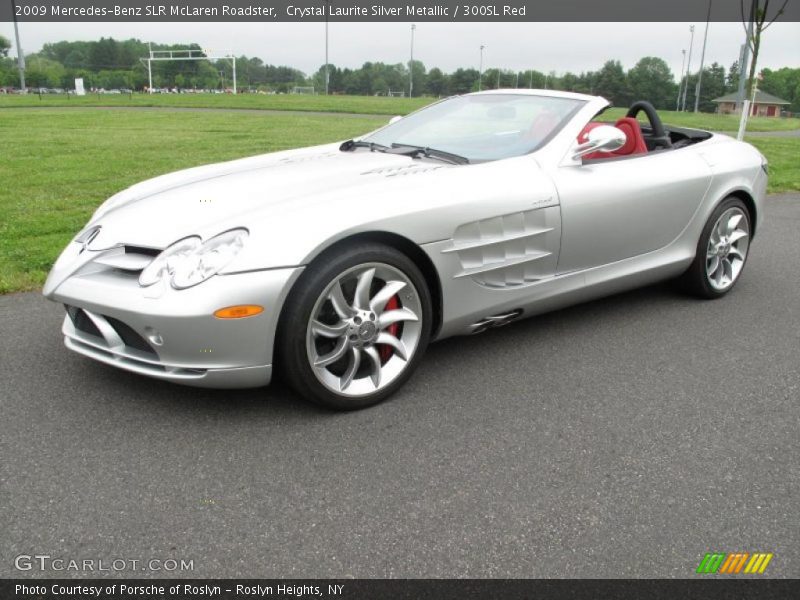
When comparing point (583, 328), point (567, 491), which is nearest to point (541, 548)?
point (567, 491)

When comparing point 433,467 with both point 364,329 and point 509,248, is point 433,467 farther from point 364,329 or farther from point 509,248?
point 509,248

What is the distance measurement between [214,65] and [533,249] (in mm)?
112658

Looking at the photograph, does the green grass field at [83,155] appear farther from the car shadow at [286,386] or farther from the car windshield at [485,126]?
the car windshield at [485,126]

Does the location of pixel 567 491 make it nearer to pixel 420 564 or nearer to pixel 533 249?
pixel 420 564

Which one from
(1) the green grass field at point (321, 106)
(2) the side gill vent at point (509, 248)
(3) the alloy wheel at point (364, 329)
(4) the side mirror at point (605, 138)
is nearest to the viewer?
(3) the alloy wheel at point (364, 329)

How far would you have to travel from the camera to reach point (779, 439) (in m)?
2.77

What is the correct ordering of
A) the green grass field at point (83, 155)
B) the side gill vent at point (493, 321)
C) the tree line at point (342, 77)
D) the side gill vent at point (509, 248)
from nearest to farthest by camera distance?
the side gill vent at point (509, 248) → the side gill vent at point (493, 321) → the green grass field at point (83, 155) → the tree line at point (342, 77)

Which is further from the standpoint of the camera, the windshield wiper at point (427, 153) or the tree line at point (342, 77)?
the tree line at point (342, 77)

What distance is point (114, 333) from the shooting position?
8.95ft

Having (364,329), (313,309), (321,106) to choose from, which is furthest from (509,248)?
(321,106)

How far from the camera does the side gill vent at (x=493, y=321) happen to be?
3.37 meters

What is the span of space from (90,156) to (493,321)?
385 inches

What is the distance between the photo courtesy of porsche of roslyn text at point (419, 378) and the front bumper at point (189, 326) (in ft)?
0.04

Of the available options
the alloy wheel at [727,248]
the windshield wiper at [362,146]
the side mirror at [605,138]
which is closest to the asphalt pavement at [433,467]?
the alloy wheel at [727,248]
